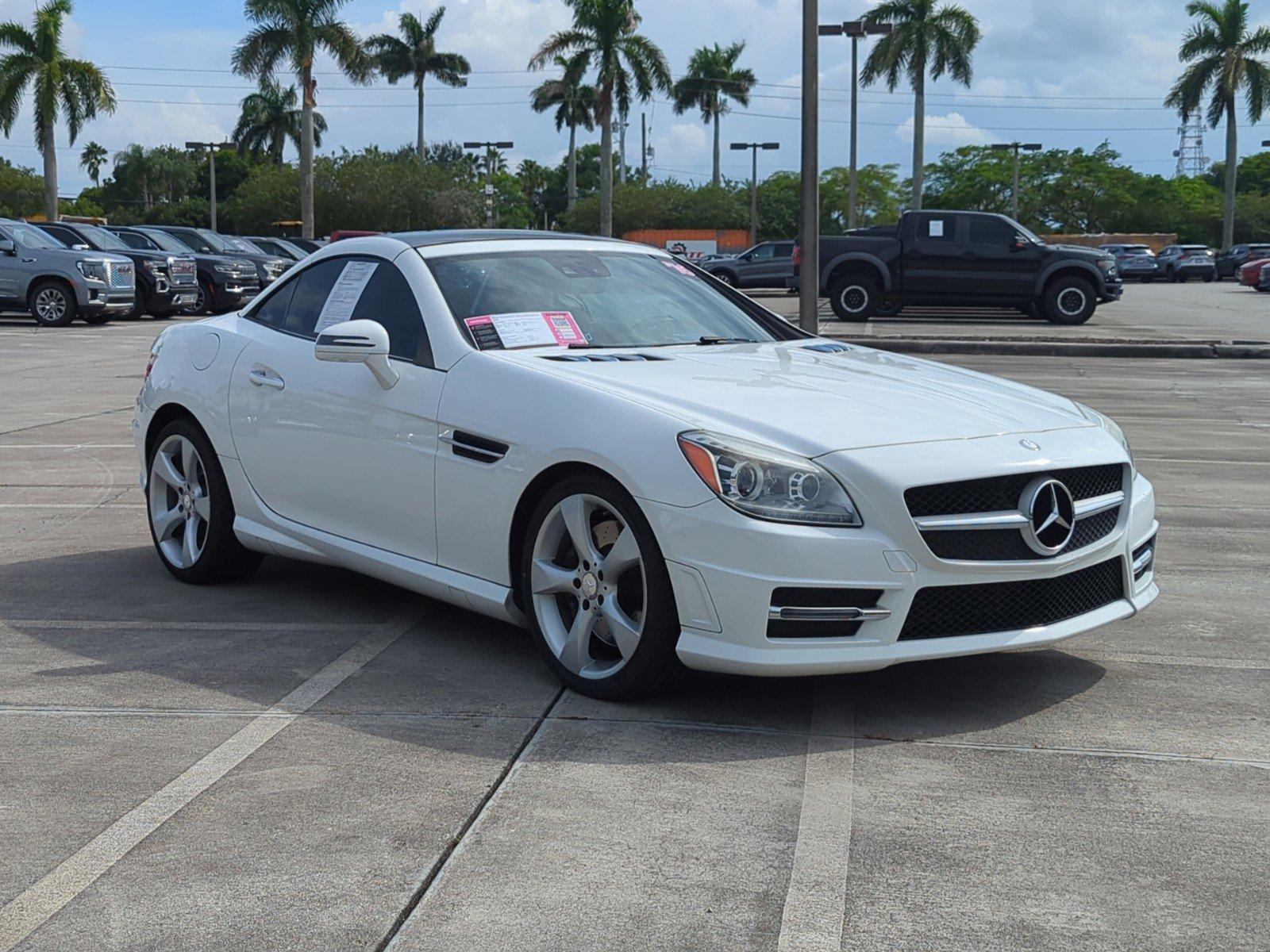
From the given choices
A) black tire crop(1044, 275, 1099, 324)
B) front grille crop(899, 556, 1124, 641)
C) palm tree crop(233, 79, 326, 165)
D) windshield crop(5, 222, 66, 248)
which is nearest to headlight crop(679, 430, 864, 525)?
front grille crop(899, 556, 1124, 641)

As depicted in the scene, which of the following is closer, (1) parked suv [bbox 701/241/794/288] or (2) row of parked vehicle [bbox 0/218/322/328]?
(2) row of parked vehicle [bbox 0/218/322/328]

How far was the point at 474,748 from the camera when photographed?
416cm

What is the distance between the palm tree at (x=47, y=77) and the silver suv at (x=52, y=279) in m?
23.3

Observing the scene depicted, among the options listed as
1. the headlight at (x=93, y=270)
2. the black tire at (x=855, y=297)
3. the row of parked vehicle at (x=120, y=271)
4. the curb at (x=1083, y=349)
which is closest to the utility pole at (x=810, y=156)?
the curb at (x=1083, y=349)

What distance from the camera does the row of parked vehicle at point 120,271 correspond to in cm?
2552

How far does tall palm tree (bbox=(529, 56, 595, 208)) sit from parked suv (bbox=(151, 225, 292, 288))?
27.6 m

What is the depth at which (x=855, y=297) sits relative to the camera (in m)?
26.8

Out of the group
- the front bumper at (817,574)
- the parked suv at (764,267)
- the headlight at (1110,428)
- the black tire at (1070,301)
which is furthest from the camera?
the parked suv at (764,267)

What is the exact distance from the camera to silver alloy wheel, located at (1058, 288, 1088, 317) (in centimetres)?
2595

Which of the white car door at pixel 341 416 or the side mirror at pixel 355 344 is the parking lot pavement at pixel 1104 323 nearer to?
the white car door at pixel 341 416

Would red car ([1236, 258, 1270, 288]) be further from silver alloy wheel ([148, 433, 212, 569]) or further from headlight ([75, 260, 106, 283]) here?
silver alloy wheel ([148, 433, 212, 569])

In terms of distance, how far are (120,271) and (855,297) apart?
12723 mm

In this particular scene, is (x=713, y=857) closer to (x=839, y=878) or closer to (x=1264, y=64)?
(x=839, y=878)

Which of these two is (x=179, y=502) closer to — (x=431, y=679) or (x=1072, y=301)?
(x=431, y=679)
